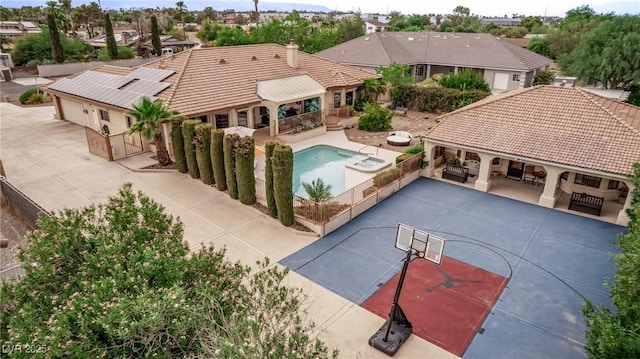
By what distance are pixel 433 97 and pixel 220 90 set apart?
21.6m

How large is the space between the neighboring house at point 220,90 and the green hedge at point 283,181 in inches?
418

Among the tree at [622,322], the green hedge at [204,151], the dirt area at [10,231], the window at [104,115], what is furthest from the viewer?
the window at [104,115]

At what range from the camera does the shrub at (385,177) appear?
73.7 feet

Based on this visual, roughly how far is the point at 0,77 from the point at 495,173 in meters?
66.2

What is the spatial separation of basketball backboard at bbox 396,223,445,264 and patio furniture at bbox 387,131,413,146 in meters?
19.9

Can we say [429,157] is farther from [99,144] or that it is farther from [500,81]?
[500,81]

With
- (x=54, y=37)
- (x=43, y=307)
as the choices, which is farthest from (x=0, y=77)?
(x=43, y=307)

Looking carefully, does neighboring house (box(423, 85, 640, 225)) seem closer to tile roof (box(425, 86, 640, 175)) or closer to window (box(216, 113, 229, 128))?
tile roof (box(425, 86, 640, 175))

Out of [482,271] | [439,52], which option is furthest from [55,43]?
[482,271]

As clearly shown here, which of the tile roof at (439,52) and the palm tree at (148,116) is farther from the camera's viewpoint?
the tile roof at (439,52)

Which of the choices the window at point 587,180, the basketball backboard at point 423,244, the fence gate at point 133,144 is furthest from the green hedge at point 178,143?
the window at point 587,180

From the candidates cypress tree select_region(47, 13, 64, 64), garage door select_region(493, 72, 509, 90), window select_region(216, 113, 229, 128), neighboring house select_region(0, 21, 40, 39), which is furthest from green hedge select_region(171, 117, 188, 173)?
neighboring house select_region(0, 21, 40, 39)

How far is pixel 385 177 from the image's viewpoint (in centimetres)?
2283

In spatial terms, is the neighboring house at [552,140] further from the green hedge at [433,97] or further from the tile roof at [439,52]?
the tile roof at [439,52]
